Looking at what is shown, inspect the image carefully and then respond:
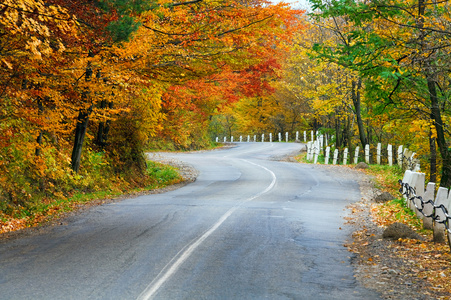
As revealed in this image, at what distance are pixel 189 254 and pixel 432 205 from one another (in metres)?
5.28

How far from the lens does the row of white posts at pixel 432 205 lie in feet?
29.1

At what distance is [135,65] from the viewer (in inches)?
548

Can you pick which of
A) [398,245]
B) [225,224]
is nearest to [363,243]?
[398,245]

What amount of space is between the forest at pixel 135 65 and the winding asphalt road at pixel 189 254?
9.31ft

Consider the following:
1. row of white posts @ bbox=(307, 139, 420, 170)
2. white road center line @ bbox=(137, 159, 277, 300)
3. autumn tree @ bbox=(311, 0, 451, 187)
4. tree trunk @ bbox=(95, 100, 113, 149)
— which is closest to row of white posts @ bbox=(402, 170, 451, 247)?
autumn tree @ bbox=(311, 0, 451, 187)

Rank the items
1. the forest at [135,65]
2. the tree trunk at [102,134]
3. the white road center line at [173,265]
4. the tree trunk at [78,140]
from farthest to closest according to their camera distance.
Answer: the tree trunk at [102,134], the tree trunk at [78,140], the forest at [135,65], the white road center line at [173,265]

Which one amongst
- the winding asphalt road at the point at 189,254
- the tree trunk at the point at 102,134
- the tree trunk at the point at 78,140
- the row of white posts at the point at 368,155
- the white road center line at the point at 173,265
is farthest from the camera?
the row of white posts at the point at 368,155

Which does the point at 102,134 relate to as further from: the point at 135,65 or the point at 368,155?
the point at 368,155

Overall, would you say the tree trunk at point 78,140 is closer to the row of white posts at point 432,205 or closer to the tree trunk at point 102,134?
the tree trunk at point 102,134

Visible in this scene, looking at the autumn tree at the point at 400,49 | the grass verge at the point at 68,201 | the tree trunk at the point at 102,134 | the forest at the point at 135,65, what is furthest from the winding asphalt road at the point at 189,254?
the tree trunk at the point at 102,134

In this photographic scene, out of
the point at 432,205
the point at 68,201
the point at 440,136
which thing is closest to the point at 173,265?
the point at 432,205

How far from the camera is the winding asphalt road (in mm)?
6348

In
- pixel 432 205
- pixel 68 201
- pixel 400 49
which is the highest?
pixel 400 49

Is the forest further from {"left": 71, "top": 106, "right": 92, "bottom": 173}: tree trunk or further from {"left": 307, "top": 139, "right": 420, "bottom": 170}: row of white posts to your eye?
{"left": 307, "top": 139, "right": 420, "bottom": 170}: row of white posts
